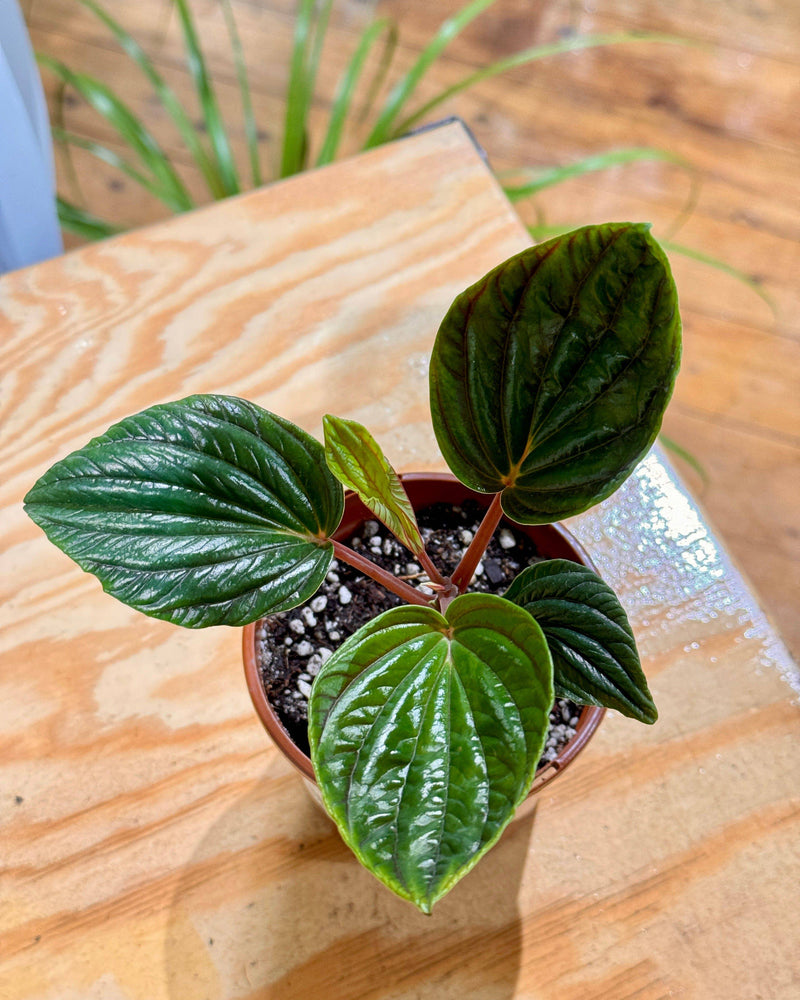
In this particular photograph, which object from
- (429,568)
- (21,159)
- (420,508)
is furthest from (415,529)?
(21,159)

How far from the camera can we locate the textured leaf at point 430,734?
0.35 metres

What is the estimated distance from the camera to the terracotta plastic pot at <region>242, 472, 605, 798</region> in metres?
0.50

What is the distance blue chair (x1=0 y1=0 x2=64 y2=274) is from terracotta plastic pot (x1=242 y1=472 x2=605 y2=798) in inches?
23.4

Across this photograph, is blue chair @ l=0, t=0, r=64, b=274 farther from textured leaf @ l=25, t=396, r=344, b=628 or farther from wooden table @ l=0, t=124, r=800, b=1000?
textured leaf @ l=25, t=396, r=344, b=628

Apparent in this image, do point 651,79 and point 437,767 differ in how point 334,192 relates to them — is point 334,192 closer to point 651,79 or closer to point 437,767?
point 437,767

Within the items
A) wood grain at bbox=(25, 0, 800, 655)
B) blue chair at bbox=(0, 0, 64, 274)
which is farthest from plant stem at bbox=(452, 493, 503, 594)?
wood grain at bbox=(25, 0, 800, 655)

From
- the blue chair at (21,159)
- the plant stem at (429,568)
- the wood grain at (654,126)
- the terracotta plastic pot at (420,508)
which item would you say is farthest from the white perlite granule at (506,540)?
the wood grain at (654,126)

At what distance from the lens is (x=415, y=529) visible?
452 mm

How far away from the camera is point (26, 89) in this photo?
102cm

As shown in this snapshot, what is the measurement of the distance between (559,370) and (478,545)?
0.12 m

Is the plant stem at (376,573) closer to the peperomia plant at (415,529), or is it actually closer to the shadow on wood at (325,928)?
the peperomia plant at (415,529)

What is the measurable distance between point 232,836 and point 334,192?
55 cm

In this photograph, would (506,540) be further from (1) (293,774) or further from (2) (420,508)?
(1) (293,774)

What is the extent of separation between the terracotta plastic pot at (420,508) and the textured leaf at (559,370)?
0.38ft
